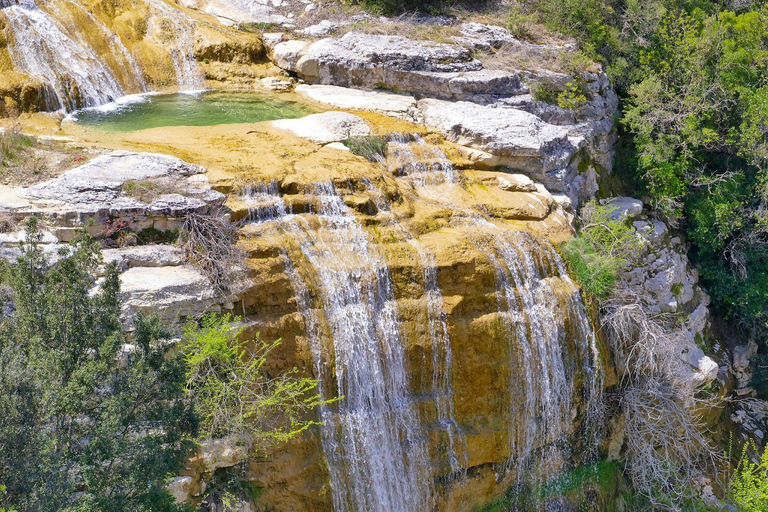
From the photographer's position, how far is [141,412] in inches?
238

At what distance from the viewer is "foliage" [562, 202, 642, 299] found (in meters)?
10.0

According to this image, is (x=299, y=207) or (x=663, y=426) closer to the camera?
(x=299, y=207)

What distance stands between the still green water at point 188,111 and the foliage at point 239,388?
543cm

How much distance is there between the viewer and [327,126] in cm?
1150

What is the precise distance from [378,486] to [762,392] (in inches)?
388

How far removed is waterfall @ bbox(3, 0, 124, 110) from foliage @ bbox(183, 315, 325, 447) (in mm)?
6835

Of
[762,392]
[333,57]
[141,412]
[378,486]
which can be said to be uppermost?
[333,57]

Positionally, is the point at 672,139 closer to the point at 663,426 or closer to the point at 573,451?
the point at 663,426

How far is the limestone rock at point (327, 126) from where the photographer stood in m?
11.2

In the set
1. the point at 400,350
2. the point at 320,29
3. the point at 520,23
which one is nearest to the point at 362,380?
the point at 400,350

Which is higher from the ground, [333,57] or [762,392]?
[333,57]

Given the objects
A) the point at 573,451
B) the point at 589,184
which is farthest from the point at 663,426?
the point at 589,184

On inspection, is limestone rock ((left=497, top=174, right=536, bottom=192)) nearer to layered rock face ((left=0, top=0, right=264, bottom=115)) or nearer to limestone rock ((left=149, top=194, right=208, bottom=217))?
limestone rock ((left=149, top=194, right=208, bottom=217))

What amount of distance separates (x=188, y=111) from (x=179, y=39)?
2792 mm
